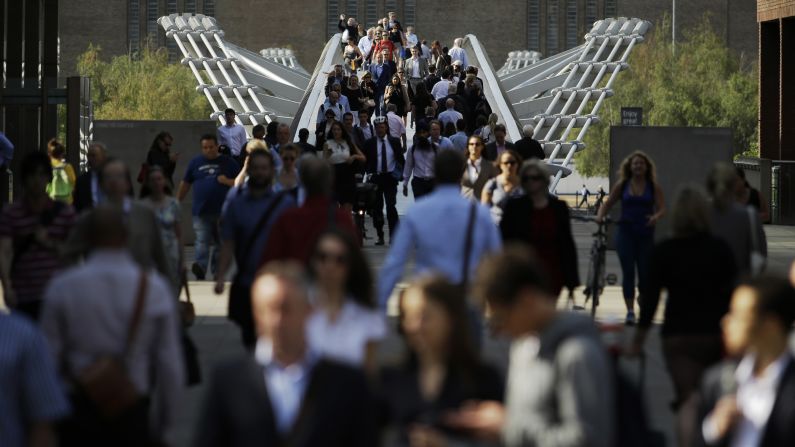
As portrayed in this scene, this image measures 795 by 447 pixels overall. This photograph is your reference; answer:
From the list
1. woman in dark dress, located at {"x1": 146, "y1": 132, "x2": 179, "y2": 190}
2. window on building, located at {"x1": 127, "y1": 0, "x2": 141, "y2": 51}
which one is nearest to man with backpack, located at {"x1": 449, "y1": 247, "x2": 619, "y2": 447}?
woman in dark dress, located at {"x1": 146, "y1": 132, "x2": 179, "y2": 190}

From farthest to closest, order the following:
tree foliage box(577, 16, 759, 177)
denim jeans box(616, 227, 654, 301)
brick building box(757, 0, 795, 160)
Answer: tree foliage box(577, 16, 759, 177), brick building box(757, 0, 795, 160), denim jeans box(616, 227, 654, 301)

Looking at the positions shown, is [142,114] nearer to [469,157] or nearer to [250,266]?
[469,157]

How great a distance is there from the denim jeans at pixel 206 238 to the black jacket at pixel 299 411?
43.5ft

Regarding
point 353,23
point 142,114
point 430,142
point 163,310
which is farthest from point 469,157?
point 142,114

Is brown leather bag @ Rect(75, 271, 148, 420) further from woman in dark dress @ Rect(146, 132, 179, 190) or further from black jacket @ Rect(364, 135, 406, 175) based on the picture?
black jacket @ Rect(364, 135, 406, 175)

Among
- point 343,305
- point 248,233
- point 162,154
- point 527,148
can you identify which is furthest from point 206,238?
point 343,305

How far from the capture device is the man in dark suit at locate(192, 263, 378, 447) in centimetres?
519

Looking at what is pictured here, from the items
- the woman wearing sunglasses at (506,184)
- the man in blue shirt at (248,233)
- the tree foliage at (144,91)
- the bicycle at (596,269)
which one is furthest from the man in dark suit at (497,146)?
the tree foliage at (144,91)

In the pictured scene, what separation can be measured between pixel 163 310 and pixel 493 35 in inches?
3820

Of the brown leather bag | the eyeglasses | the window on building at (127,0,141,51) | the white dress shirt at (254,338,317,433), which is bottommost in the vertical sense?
the brown leather bag

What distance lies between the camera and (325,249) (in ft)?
22.9

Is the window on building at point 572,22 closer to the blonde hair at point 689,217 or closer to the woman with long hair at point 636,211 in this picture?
the woman with long hair at point 636,211

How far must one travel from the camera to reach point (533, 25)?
343ft

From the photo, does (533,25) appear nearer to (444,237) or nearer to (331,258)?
(444,237)
